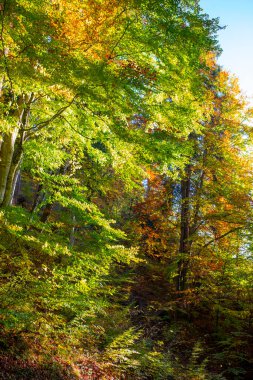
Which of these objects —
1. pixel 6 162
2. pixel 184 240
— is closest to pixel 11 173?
pixel 6 162

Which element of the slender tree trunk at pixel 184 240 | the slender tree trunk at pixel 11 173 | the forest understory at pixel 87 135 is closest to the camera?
the forest understory at pixel 87 135

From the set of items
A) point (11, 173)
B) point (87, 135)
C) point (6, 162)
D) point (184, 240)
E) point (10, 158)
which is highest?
point (87, 135)

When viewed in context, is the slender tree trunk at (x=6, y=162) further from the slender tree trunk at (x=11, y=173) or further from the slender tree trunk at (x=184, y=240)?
the slender tree trunk at (x=184, y=240)

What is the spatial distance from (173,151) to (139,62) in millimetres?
1821

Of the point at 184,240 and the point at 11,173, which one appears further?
the point at 184,240

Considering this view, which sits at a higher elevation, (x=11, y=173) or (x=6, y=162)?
(x=6, y=162)

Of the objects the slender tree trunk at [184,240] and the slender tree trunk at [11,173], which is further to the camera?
the slender tree trunk at [184,240]

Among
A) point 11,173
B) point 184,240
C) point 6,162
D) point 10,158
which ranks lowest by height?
point 184,240

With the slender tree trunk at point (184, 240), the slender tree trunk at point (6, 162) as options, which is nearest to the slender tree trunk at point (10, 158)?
the slender tree trunk at point (6, 162)

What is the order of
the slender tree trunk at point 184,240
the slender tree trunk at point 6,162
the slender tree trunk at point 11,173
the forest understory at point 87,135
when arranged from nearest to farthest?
1. the forest understory at point 87,135
2. the slender tree trunk at point 6,162
3. the slender tree trunk at point 11,173
4. the slender tree trunk at point 184,240

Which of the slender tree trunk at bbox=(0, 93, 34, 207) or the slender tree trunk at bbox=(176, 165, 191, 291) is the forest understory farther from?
the slender tree trunk at bbox=(176, 165, 191, 291)

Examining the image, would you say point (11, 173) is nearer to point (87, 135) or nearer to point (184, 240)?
point (87, 135)

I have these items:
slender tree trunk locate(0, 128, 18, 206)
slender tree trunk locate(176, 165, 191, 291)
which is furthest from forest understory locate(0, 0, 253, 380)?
slender tree trunk locate(176, 165, 191, 291)

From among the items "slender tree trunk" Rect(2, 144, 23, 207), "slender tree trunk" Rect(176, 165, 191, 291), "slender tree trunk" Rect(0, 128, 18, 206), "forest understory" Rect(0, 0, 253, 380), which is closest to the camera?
Answer: "forest understory" Rect(0, 0, 253, 380)
